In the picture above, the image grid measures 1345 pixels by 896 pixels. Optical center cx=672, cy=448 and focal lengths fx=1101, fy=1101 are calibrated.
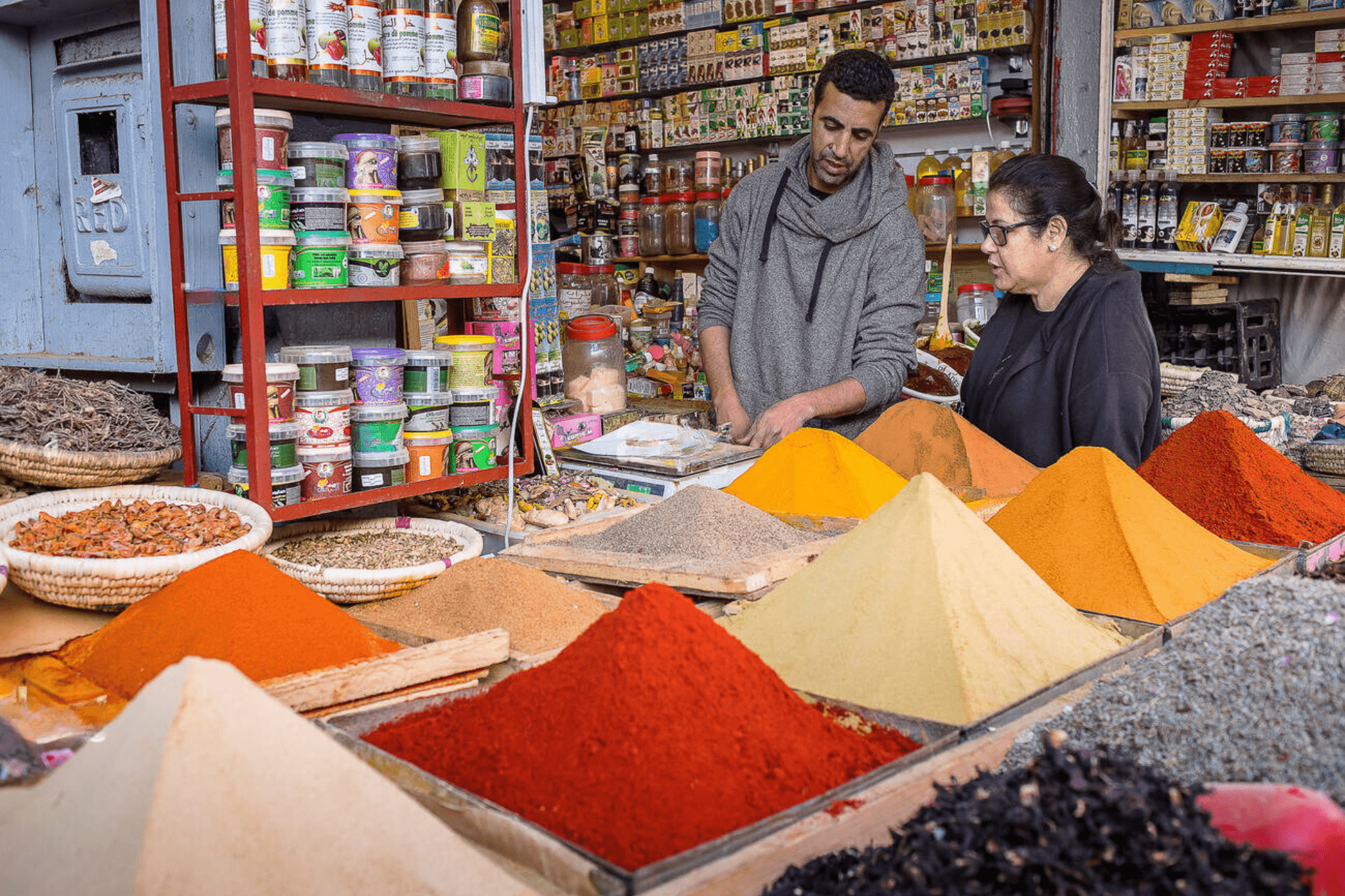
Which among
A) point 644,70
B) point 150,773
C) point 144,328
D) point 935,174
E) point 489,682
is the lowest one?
point 489,682

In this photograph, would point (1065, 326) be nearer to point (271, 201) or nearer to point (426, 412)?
point (426, 412)

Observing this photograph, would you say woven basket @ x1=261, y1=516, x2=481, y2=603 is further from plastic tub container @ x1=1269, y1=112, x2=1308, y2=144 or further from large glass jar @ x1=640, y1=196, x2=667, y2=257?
large glass jar @ x1=640, y1=196, x2=667, y2=257

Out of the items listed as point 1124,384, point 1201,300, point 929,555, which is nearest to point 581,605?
point 929,555

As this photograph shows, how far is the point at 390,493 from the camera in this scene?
5.65ft

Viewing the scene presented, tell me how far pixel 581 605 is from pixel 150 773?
78 centimetres

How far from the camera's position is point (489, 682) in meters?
1.22

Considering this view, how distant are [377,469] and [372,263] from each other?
0.32 meters

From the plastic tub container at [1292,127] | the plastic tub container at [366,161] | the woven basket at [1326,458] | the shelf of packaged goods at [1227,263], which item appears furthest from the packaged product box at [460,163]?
the plastic tub container at [1292,127]

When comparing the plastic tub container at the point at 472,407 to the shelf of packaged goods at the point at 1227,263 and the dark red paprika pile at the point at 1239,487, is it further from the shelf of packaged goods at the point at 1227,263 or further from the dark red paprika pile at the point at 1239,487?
the shelf of packaged goods at the point at 1227,263

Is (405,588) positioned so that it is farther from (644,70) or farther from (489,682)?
(644,70)

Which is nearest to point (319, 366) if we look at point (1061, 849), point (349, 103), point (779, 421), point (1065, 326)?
point (349, 103)

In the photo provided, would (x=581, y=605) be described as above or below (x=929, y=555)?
below

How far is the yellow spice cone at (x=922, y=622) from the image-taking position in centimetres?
109

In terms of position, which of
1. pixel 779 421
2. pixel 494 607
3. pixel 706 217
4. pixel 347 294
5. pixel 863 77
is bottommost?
pixel 494 607
